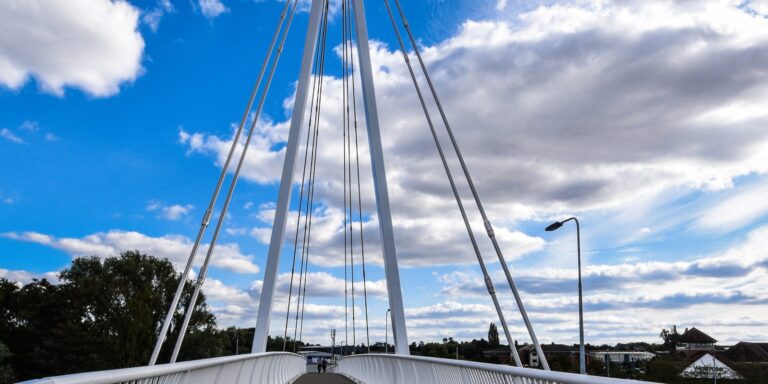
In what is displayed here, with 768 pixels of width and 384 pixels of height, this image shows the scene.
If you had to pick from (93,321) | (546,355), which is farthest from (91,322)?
(546,355)

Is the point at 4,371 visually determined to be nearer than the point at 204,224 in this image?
No

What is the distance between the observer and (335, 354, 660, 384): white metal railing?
5140mm

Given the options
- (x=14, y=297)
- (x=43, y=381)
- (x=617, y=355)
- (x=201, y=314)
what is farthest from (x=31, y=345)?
(x=617, y=355)

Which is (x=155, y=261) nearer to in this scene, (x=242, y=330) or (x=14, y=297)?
(x=14, y=297)

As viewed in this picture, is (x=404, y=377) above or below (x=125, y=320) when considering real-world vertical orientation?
below

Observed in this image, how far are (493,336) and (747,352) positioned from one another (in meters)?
39.2

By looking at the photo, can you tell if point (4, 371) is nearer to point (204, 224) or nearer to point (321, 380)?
point (321, 380)

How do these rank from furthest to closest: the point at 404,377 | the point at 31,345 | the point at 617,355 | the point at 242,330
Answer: the point at 242,330, the point at 617,355, the point at 31,345, the point at 404,377

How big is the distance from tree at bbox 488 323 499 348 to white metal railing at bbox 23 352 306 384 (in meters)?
107

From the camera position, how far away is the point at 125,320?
6450cm

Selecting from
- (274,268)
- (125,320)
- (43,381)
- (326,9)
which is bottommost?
(43,381)

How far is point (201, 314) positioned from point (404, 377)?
57444 mm

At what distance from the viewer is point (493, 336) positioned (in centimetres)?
13238

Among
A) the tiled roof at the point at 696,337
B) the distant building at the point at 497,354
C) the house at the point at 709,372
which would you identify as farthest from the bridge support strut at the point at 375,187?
the tiled roof at the point at 696,337
